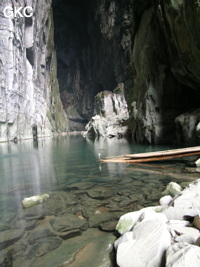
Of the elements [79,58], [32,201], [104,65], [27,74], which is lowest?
[32,201]

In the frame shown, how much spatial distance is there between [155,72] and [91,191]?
1308cm

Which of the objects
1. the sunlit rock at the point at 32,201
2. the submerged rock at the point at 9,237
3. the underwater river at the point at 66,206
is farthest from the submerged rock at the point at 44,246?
the sunlit rock at the point at 32,201

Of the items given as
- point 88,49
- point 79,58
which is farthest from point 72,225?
point 79,58

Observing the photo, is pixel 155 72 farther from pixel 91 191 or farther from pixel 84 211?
pixel 84 211

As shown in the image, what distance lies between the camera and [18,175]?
8.17 meters

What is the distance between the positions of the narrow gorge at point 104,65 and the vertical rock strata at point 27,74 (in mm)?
147

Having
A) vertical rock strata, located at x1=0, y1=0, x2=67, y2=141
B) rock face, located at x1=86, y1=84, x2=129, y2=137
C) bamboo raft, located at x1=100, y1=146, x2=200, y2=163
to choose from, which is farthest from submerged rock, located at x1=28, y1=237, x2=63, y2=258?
rock face, located at x1=86, y1=84, x2=129, y2=137

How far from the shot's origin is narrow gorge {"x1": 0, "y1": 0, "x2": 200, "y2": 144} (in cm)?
1236

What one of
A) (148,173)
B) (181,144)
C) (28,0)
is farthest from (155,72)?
(28,0)

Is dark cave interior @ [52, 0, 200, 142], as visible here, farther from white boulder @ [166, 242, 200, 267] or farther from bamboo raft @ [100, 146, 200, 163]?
white boulder @ [166, 242, 200, 267]

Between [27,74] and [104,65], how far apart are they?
25725 mm

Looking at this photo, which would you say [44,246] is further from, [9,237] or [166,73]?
[166,73]

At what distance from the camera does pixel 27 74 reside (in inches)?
1537

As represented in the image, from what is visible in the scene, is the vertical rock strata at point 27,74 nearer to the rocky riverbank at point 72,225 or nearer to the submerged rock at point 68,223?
the rocky riverbank at point 72,225
